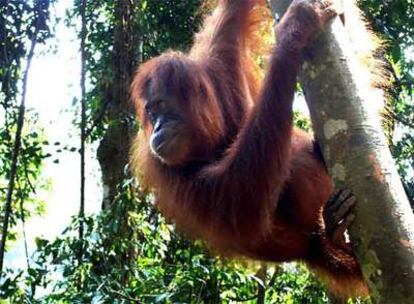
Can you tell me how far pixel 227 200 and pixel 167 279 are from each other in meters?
0.92

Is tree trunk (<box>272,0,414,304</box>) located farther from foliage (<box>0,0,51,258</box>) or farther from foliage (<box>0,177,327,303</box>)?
foliage (<box>0,0,51,258</box>)

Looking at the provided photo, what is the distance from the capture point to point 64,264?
10.0 feet

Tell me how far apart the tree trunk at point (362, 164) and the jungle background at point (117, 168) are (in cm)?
122

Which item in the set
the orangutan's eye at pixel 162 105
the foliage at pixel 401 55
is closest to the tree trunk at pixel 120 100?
the orangutan's eye at pixel 162 105

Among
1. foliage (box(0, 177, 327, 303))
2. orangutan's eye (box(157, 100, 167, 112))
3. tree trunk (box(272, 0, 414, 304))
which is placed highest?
orangutan's eye (box(157, 100, 167, 112))

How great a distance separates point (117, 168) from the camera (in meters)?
4.07

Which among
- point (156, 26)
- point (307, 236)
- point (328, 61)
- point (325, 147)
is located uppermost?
point (156, 26)

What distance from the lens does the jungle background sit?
2.98 metres

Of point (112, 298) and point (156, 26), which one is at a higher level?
point (156, 26)

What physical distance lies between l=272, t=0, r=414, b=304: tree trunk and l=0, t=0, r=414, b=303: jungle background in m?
1.22

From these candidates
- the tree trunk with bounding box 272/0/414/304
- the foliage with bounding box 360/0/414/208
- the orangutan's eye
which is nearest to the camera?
the tree trunk with bounding box 272/0/414/304

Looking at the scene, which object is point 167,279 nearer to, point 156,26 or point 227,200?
point 227,200

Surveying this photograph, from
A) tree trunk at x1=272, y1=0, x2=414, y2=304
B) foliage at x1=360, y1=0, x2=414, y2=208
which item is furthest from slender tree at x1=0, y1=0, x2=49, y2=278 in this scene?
tree trunk at x1=272, y1=0, x2=414, y2=304

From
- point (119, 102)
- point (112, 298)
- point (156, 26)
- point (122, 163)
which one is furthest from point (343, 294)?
point (156, 26)
